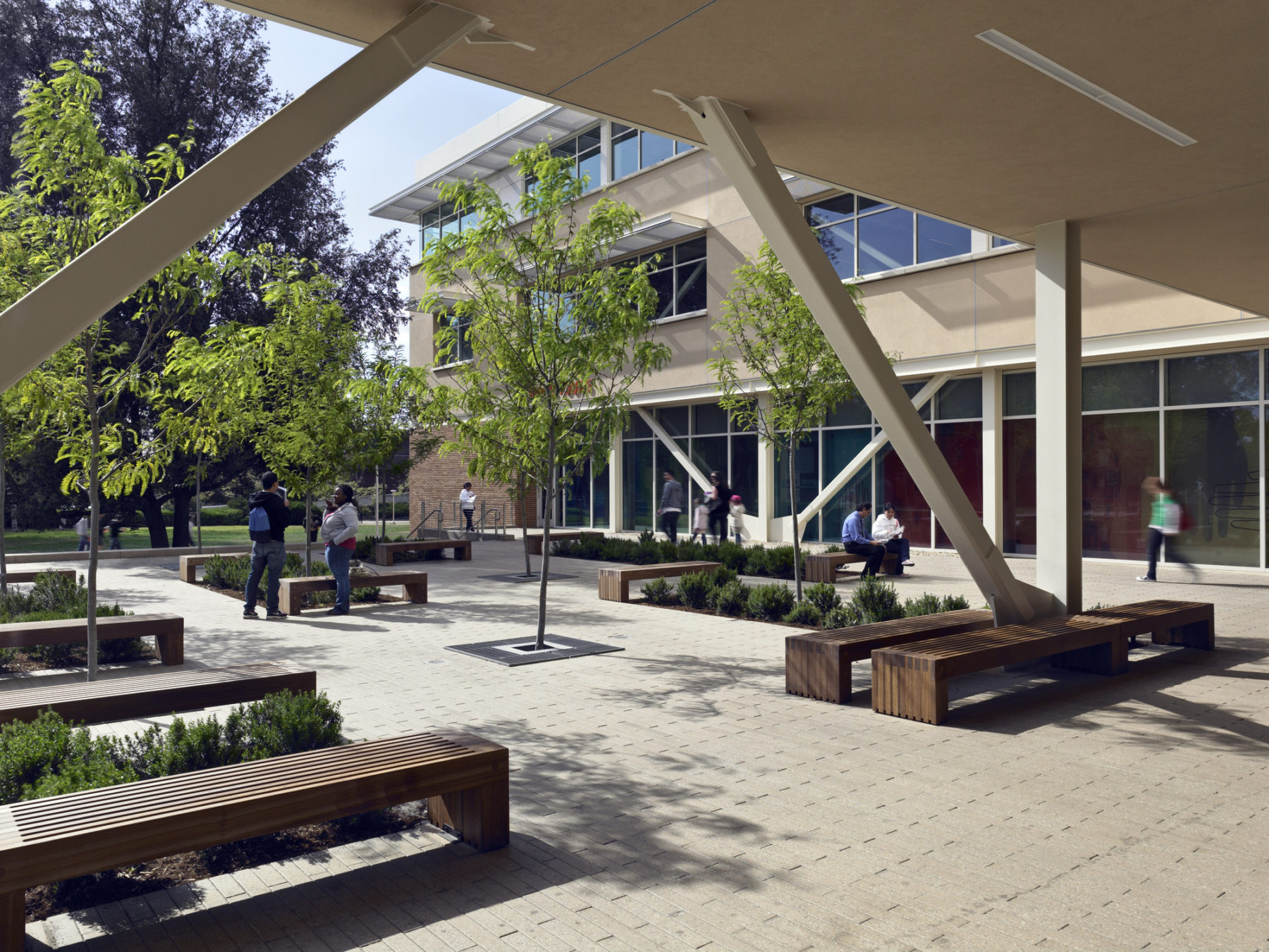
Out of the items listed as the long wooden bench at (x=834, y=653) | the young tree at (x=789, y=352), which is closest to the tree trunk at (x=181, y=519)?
the young tree at (x=789, y=352)

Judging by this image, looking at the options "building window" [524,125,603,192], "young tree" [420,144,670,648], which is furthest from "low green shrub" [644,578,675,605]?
"building window" [524,125,603,192]

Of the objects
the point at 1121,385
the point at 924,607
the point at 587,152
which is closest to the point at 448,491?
the point at 587,152

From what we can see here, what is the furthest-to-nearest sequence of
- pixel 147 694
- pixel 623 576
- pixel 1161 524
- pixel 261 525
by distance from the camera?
pixel 1161 524
pixel 623 576
pixel 261 525
pixel 147 694

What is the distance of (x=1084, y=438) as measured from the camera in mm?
18203

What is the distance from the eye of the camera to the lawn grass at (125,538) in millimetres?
→ 31672

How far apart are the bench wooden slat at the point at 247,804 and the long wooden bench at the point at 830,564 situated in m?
12.3

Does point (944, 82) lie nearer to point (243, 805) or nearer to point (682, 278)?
point (243, 805)

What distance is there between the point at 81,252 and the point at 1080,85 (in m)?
7.23

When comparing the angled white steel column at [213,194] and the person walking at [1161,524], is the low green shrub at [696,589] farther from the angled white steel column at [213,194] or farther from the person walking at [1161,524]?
the angled white steel column at [213,194]

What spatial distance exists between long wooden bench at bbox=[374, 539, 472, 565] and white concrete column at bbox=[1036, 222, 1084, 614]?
47.5 feet

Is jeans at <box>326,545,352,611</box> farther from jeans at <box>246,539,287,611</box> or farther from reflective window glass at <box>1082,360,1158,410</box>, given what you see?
reflective window glass at <box>1082,360,1158,410</box>

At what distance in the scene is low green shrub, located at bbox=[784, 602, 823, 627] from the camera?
36.4 feet

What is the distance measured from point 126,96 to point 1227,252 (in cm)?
2629

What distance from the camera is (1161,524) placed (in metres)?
15.9
